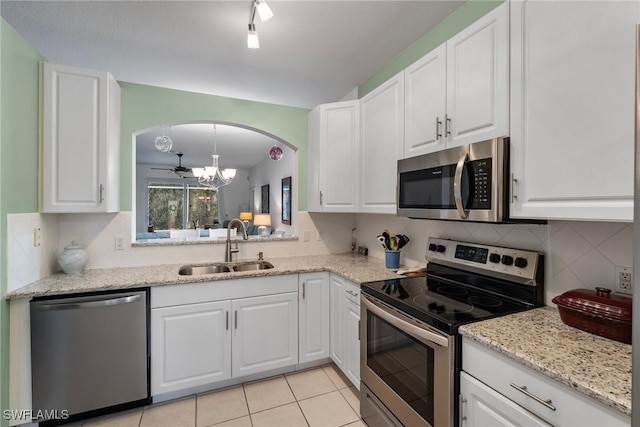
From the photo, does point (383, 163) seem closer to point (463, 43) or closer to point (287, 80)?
point (463, 43)

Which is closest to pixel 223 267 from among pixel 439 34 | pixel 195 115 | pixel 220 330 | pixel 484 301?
pixel 220 330

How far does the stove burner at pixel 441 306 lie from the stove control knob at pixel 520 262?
12.6 inches

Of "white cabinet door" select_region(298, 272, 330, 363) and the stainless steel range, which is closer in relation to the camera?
the stainless steel range

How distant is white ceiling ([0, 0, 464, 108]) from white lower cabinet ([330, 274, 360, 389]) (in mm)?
1721

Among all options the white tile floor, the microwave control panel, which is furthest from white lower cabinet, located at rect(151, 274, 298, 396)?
the microwave control panel

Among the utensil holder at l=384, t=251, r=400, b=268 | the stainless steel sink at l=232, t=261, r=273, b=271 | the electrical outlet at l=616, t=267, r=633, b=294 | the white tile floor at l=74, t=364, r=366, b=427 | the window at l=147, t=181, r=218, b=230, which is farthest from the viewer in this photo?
the window at l=147, t=181, r=218, b=230

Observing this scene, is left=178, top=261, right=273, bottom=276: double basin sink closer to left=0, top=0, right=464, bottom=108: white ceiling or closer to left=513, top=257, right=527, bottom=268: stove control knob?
left=0, top=0, right=464, bottom=108: white ceiling

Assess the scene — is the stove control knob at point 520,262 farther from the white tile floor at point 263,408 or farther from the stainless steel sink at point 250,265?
the stainless steel sink at point 250,265

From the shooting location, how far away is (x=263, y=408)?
2014 mm

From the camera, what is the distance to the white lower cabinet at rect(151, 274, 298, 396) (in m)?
2.02

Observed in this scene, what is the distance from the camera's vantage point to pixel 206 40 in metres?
2.04

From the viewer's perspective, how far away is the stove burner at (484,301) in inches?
58.8

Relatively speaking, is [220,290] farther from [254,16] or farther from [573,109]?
[573,109]

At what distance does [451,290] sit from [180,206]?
7.84m
